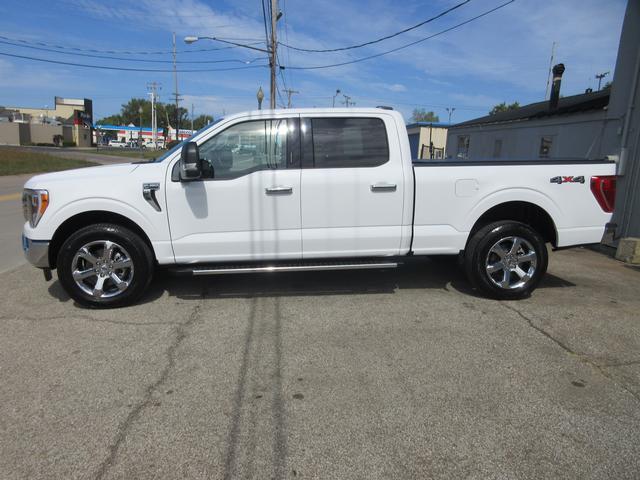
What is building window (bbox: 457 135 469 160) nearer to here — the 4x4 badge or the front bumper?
the 4x4 badge

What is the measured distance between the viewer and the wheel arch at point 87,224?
4.75 m

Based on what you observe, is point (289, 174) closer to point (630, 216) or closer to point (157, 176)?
point (157, 176)

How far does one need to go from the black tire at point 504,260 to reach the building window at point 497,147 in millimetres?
13543

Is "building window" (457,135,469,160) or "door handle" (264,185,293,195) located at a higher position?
"building window" (457,135,469,160)

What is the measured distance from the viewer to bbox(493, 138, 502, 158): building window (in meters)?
17.6

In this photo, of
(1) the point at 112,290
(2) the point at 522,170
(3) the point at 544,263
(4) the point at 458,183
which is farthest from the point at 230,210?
(3) the point at 544,263

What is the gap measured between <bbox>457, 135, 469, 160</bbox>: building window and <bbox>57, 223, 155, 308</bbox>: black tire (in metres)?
18.6

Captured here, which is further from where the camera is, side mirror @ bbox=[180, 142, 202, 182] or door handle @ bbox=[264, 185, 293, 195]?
door handle @ bbox=[264, 185, 293, 195]

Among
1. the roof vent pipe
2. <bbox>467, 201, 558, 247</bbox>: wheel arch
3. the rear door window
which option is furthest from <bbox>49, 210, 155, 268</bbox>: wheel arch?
the roof vent pipe

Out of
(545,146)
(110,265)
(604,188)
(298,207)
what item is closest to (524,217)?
(604,188)

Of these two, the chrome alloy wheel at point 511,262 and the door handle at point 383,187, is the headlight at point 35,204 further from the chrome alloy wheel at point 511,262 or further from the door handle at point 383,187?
the chrome alloy wheel at point 511,262

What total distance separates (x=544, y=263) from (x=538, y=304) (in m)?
0.46

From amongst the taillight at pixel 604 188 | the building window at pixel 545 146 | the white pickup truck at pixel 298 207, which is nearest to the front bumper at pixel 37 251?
the white pickup truck at pixel 298 207

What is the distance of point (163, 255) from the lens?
480 cm
